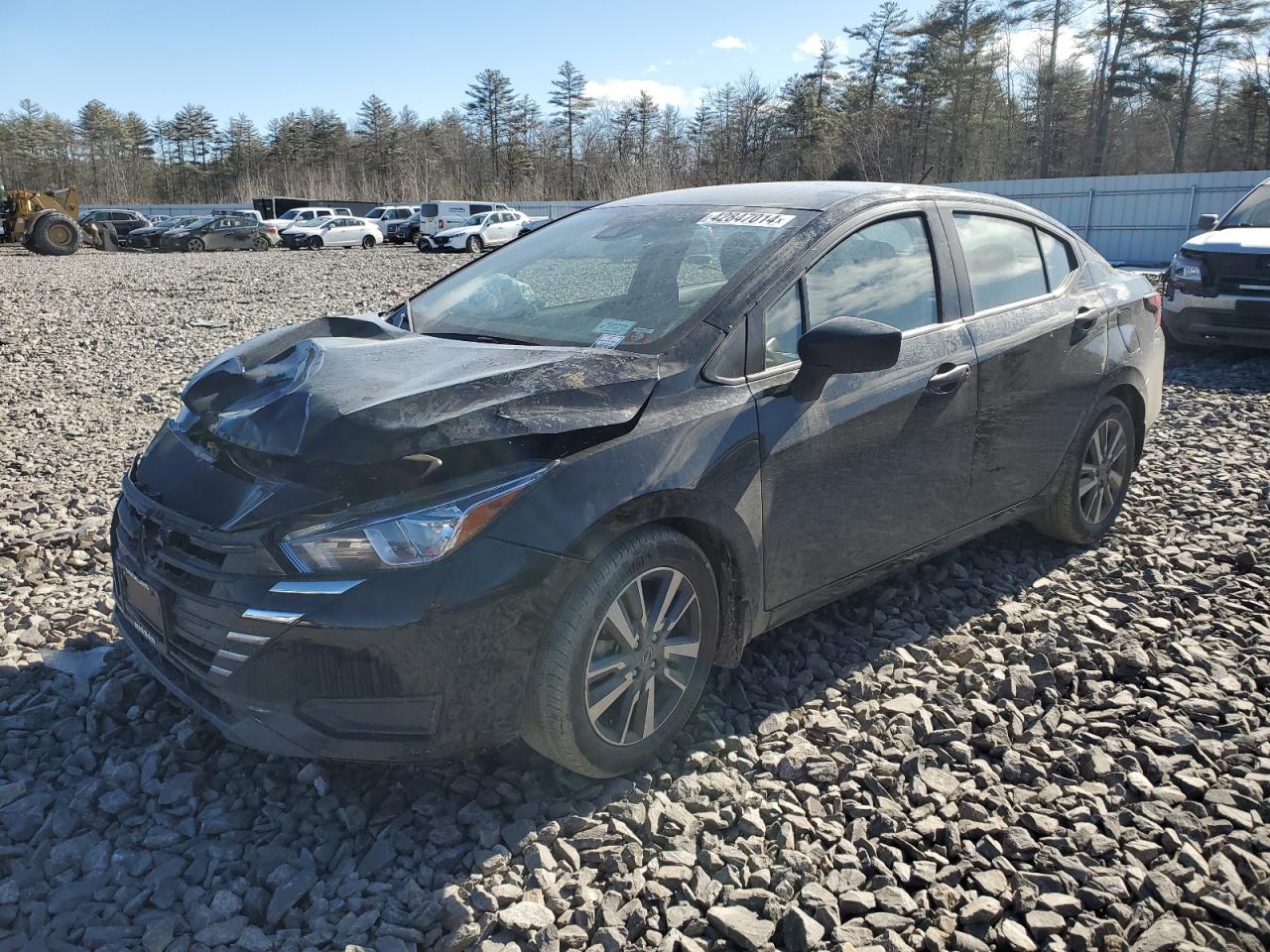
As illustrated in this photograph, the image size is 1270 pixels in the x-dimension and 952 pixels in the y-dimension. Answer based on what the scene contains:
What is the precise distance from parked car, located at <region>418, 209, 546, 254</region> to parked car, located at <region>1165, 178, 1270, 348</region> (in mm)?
25278

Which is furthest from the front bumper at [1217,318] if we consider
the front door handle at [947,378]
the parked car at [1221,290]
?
the front door handle at [947,378]

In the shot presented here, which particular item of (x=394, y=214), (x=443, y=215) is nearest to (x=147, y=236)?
(x=394, y=214)

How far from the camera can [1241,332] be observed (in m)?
8.98

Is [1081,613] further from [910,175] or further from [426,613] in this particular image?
[910,175]

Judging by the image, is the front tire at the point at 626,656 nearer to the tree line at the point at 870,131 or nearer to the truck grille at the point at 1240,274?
the truck grille at the point at 1240,274

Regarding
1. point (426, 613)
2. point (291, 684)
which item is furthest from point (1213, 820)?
point (291, 684)

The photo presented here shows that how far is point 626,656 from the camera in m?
2.73

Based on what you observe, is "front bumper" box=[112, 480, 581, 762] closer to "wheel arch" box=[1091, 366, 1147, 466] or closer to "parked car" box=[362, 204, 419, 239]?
"wheel arch" box=[1091, 366, 1147, 466]

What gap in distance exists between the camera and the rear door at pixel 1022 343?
3.84m

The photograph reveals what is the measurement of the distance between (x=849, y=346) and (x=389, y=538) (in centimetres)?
149

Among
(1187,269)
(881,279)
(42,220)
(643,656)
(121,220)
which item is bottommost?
(643,656)

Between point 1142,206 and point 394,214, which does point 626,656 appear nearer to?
point 1142,206

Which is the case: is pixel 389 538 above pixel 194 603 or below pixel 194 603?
above

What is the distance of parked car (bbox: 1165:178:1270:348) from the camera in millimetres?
8867
